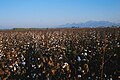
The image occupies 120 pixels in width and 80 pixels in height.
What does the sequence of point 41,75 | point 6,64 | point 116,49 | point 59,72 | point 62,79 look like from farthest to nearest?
1. point 116,49
2. point 6,64
3. point 41,75
4. point 59,72
5. point 62,79

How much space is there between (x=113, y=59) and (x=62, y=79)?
273cm

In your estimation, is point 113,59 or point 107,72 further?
point 113,59

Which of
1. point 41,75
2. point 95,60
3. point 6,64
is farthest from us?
point 6,64

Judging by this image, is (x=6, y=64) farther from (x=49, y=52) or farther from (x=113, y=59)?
(x=113, y=59)

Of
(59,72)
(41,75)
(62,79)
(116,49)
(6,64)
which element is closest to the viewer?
(62,79)

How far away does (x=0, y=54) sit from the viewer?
33.5 feet

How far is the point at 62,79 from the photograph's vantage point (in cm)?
664

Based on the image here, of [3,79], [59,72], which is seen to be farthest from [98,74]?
[3,79]

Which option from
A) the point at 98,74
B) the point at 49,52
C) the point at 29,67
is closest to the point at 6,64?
the point at 29,67

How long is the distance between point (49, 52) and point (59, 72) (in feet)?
11.9

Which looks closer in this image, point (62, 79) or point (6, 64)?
point (62, 79)

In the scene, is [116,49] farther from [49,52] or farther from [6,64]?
[6,64]

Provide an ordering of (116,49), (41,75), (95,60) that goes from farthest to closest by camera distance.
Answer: (116,49) < (95,60) < (41,75)

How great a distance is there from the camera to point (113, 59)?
8750 mm
